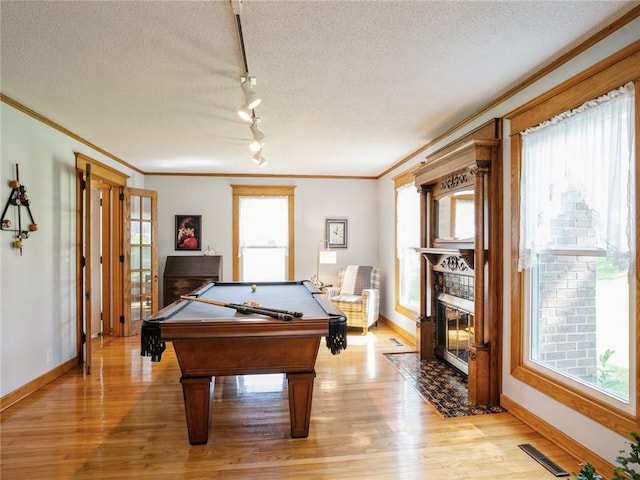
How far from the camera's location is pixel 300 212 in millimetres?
6562

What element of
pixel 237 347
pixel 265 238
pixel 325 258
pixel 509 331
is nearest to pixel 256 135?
pixel 237 347

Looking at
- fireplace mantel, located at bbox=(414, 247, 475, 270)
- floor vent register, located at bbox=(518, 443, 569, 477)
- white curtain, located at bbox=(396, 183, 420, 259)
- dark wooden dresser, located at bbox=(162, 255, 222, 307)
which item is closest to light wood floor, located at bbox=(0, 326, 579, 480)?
floor vent register, located at bbox=(518, 443, 569, 477)

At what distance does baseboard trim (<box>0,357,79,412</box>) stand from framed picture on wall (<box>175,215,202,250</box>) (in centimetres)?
258

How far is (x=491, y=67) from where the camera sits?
2.51 m

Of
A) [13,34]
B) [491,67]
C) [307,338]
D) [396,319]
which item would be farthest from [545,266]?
[13,34]

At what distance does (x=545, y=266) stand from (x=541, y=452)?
1.23 meters

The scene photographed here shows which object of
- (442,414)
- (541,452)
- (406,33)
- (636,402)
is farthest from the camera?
(442,414)

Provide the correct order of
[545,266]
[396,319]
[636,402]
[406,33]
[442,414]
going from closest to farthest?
[636,402]
[406,33]
[545,266]
[442,414]
[396,319]

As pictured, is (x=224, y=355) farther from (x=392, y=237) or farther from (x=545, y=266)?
(x=392, y=237)

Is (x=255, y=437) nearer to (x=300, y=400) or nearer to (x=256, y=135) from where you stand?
(x=300, y=400)

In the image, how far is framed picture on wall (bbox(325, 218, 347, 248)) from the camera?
6.62 meters

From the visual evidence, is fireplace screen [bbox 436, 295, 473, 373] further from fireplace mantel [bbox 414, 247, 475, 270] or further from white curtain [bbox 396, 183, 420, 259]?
white curtain [bbox 396, 183, 420, 259]

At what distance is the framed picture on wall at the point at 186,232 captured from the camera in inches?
249

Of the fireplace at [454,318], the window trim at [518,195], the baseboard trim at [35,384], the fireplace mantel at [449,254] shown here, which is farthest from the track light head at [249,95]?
the baseboard trim at [35,384]
